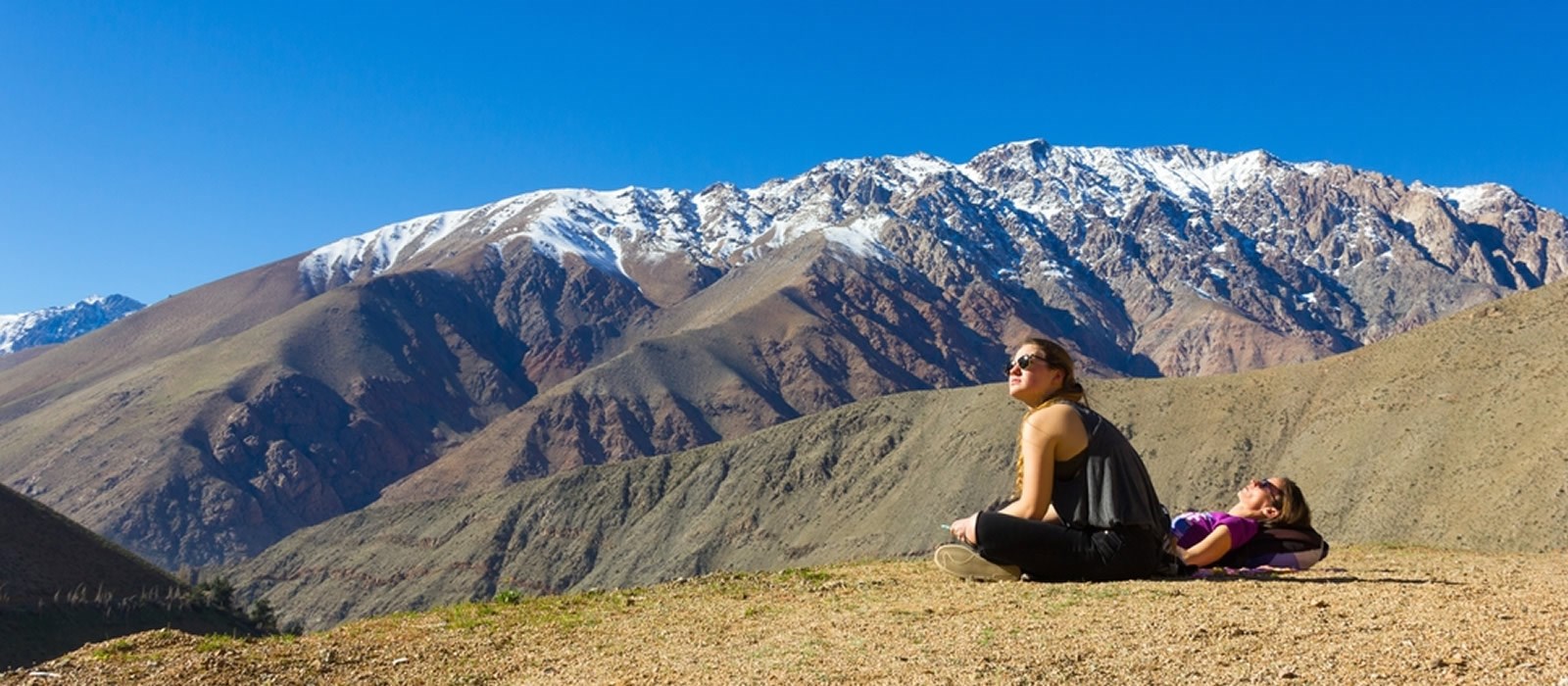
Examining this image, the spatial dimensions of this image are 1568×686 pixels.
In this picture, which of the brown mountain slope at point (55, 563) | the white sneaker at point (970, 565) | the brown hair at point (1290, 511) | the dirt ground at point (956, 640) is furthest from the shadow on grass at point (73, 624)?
the brown hair at point (1290, 511)

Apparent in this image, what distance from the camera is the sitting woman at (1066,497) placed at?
9703 millimetres

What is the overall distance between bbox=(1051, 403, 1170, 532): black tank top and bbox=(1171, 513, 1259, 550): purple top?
1.81 metres

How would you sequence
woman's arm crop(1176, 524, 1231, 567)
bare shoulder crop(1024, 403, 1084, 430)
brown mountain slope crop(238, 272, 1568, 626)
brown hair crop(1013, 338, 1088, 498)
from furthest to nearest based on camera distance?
brown mountain slope crop(238, 272, 1568, 626) → woman's arm crop(1176, 524, 1231, 567) → brown hair crop(1013, 338, 1088, 498) → bare shoulder crop(1024, 403, 1084, 430)

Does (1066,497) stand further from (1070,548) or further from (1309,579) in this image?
(1309,579)

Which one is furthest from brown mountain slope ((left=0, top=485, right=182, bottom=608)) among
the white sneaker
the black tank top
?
the black tank top

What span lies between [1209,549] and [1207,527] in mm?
425

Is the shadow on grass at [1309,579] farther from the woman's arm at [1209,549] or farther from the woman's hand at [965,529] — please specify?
the woman's hand at [965,529]

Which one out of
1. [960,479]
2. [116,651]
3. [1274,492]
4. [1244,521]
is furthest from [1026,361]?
[960,479]

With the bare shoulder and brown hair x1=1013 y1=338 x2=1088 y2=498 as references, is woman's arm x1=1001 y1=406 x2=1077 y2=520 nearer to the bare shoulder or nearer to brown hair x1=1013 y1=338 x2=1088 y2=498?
the bare shoulder

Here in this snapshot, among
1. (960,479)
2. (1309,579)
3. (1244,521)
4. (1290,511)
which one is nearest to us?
(1309,579)

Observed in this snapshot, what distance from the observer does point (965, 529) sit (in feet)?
35.7

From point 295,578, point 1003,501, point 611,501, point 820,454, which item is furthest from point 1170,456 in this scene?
point 295,578

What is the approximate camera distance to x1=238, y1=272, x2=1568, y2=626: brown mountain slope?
203ft

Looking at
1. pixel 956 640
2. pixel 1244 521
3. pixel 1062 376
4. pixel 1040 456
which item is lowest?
pixel 1244 521
